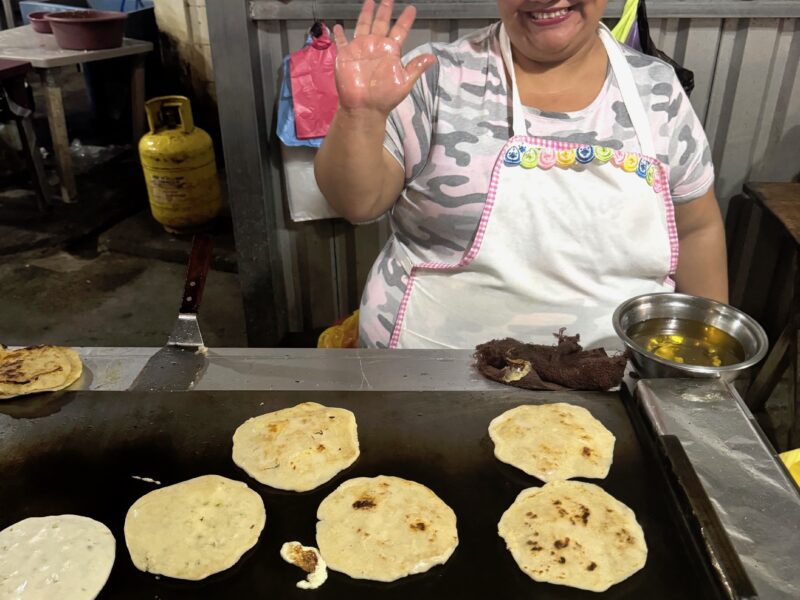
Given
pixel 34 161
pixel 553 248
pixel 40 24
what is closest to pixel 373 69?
pixel 553 248

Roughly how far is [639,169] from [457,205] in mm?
486

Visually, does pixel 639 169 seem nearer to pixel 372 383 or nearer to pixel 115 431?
pixel 372 383

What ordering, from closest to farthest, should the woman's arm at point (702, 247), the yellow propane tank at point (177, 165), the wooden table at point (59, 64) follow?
1. the woman's arm at point (702, 247)
2. the yellow propane tank at point (177, 165)
3. the wooden table at point (59, 64)

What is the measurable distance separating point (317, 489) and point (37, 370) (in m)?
0.68

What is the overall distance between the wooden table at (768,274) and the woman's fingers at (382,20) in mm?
1866

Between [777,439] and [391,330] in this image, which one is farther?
[777,439]

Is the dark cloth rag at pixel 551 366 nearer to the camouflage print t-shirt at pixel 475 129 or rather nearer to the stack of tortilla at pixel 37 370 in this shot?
the camouflage print t-shirt at pixel 475 129

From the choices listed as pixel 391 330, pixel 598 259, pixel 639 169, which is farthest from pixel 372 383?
pixel 639 169

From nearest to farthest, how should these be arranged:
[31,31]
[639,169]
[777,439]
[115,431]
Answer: [115,431]
[639,169]
[777,439]
[31,31]

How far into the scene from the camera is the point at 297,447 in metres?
1.39

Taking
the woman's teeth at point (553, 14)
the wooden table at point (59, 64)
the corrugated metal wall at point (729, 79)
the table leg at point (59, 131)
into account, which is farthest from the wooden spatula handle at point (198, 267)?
the table leg at point (59, 131)

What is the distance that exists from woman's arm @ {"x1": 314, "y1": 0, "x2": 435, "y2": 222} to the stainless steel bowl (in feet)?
2.22

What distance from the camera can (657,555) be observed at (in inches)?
45.6

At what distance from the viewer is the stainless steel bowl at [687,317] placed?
1.38 meters
